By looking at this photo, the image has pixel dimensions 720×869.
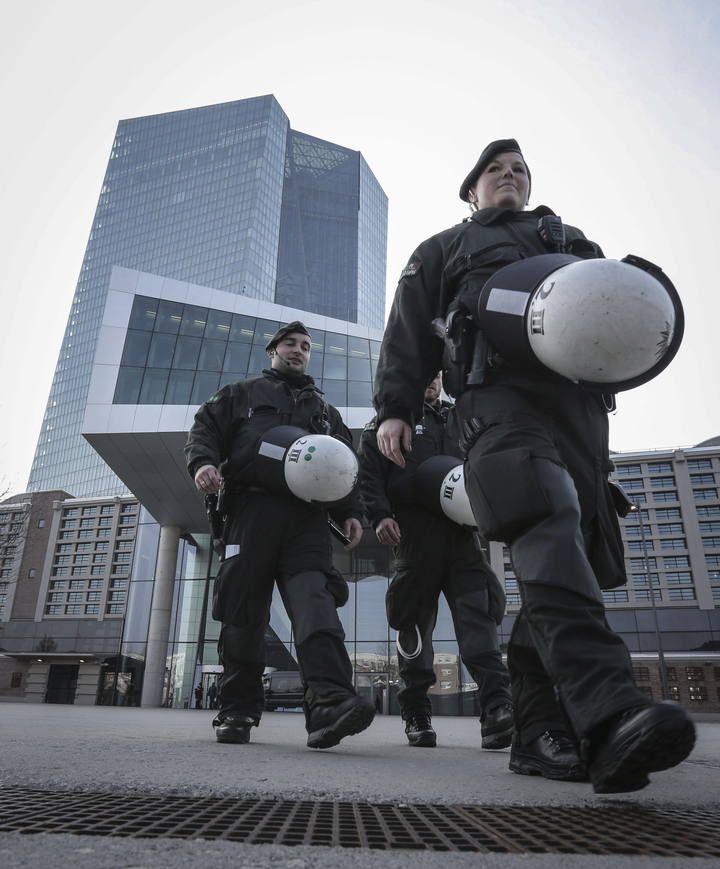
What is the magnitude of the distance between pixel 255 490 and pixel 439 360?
58.9 inches

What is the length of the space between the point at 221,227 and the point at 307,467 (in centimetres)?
11848

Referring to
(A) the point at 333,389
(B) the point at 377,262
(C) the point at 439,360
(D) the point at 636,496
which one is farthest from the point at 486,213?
(B) the point at 377,262

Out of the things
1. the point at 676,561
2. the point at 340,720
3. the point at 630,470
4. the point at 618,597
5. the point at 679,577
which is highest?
the point at 630,470

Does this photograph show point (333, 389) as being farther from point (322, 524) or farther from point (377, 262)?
point (377, 262)

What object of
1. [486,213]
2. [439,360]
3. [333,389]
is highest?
[333,389]

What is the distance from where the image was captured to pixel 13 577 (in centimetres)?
6975

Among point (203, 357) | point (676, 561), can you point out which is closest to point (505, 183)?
point (203, 357)

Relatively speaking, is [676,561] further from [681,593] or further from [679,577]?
[681,593]

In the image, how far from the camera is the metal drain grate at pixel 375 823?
0.96m

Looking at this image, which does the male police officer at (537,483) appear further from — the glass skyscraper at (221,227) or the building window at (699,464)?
the glass skyscraper at (221,227)

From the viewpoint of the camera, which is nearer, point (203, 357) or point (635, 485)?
point (203, 357)

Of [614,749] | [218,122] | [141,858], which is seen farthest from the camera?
[218,122]

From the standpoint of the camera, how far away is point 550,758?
6.27 feet

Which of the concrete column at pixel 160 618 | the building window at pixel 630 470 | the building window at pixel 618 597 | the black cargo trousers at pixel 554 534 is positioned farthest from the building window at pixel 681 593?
the black cargo trousers at pixel 554 534
